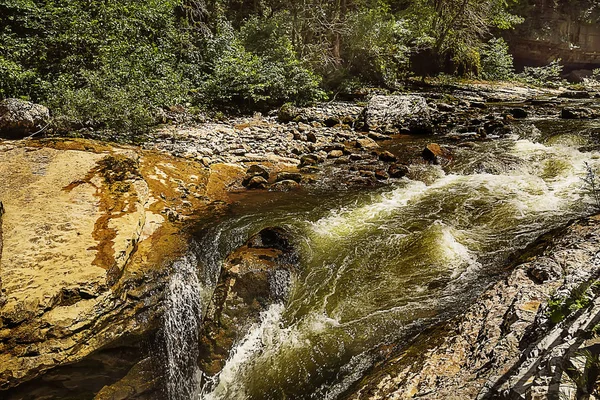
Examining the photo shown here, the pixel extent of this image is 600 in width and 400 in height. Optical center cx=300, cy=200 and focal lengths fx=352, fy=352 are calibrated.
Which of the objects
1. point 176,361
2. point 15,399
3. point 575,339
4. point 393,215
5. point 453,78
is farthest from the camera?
point 453,78

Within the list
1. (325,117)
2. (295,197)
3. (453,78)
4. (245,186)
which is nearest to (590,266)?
(295,197)

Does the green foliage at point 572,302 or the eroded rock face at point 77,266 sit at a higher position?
the green foliage at point 572,302

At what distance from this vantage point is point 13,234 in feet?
11.9

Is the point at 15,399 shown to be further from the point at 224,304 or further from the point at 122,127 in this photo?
the point at 122,127

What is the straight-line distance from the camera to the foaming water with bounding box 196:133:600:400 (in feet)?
10.9

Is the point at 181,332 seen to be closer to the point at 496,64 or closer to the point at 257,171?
the point at 257,171

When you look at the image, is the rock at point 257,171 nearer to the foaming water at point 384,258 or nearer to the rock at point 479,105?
the foaming water at point 384,258

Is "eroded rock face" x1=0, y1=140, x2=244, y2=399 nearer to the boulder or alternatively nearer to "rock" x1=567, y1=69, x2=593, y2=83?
the boulder

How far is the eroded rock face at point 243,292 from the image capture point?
3617mm

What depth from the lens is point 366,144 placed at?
8773 millimetres

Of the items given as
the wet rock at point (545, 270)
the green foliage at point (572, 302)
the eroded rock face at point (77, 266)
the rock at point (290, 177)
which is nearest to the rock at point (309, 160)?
the rock at point (290, 177)

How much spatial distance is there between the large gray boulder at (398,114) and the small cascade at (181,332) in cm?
757

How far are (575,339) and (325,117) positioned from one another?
377 inches

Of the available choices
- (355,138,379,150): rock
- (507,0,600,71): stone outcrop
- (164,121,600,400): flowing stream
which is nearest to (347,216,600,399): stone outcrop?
(164,121,600,400): flowing stream
